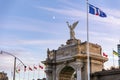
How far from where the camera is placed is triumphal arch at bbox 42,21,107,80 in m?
49.9

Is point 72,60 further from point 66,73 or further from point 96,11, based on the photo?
A: point 96,11

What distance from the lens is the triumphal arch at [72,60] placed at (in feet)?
164

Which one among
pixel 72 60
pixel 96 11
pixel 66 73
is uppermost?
pixel 96 11

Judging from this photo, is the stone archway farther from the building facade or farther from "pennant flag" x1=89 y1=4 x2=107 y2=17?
the building facade

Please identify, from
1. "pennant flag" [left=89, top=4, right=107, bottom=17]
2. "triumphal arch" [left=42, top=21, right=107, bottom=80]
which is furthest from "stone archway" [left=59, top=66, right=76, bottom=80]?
"pennant flag" [left=89, top=4, right=107, bottom=17]

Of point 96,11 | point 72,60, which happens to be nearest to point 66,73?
point 72,60

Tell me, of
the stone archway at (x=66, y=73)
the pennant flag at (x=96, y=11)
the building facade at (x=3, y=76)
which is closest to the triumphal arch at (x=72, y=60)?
the stone archway at (x=66, y=73)

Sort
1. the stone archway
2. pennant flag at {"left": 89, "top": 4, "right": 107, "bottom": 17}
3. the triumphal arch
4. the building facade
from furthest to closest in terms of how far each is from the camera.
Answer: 1. the building facade
2. the stone archway
3. the triumphal arch
4. pennant flag at {"left": 89, "top": 4, "right": 107, "bottom": 17}

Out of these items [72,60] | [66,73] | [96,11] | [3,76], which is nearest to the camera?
[96,11]

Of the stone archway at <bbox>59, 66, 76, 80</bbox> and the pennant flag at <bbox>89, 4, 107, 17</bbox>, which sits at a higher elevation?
the pennant flag at <bbox>89, 4, 107, 17</bbox>

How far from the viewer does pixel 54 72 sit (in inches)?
2195

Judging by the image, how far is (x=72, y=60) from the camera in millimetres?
51406

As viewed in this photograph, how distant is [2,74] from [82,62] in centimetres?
7488

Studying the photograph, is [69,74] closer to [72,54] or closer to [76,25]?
[72,54]
